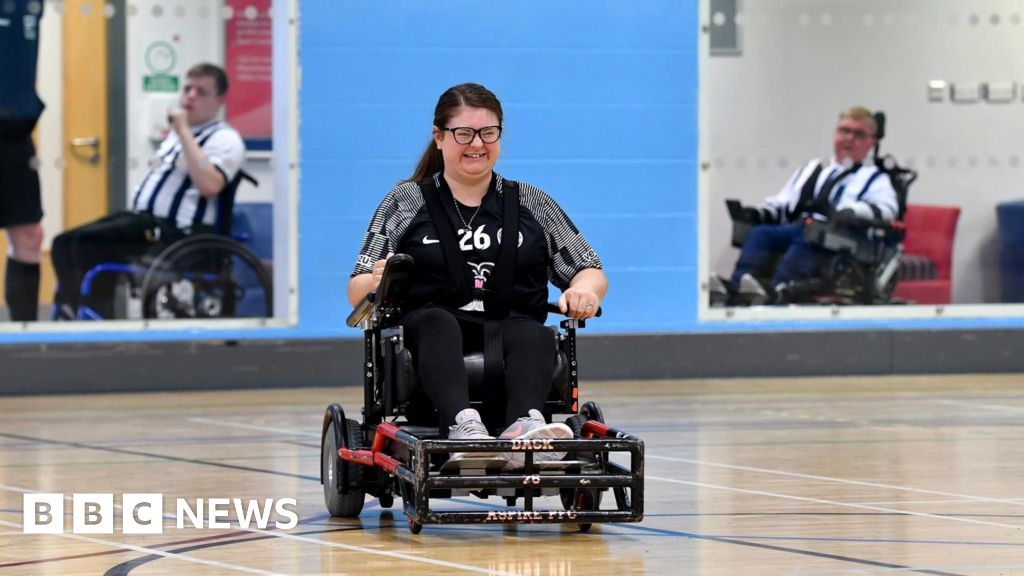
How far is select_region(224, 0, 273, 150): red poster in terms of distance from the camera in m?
8.74

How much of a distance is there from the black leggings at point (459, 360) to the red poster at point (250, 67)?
4838 mm

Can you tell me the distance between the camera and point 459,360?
399 cm

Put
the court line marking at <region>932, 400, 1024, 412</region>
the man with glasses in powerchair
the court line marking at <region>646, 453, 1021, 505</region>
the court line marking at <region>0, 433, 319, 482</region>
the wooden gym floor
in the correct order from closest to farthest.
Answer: the wooden gym floor → the court line marking at <region>646, 453, 1021, 505</region> → the court line marking at <region>0, 433, 319, 482</region> → the court line marking at <region>932, 400, 1024, 412</region> → the man with glasses in powerchair

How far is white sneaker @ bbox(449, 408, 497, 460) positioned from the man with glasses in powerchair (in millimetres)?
5529

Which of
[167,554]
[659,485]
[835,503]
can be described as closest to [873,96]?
[659,485]

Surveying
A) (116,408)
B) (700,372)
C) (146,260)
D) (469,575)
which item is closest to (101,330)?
(146,260)

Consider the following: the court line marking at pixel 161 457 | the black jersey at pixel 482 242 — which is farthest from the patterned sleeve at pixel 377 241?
the court line marking at pixel 161 457

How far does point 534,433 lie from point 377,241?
71 centimetres

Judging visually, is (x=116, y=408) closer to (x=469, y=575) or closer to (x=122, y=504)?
(x=122, y=504)

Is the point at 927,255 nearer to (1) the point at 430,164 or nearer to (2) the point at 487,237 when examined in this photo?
(1) the point at 430,164

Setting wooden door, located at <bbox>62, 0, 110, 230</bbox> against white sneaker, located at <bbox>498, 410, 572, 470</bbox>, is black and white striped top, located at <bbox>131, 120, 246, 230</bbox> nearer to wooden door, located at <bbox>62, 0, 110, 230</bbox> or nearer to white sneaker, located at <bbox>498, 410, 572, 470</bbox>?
wooden door, located at <bbox>62, 0, 110, 230</bbox>

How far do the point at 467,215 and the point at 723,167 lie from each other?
526 centimetres

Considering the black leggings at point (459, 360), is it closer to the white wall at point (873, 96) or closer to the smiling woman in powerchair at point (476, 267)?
the smiling woman in powerchair at point (476, 267)

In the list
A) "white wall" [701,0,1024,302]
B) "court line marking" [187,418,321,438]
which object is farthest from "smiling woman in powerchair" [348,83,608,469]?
"white wall" [701,0,1024,302]
